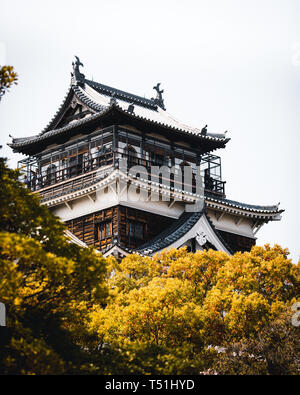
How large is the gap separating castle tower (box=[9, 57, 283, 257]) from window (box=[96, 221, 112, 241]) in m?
0.05

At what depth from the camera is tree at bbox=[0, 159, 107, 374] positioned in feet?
36.6

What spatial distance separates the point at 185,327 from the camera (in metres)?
17.6

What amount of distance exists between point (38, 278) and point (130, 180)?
17.6 meters

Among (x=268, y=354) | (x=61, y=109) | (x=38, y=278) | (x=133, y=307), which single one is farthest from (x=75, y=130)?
(x=38, y=278)

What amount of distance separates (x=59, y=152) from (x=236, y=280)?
18.0 meters

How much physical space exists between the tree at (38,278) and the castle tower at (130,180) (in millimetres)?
13906

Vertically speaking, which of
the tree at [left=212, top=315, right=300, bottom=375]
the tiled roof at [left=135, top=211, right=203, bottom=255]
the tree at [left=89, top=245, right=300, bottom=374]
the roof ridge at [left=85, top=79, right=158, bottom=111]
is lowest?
the tree at [left=212, top=315, right=300, bottom=375]

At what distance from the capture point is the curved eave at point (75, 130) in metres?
32.2

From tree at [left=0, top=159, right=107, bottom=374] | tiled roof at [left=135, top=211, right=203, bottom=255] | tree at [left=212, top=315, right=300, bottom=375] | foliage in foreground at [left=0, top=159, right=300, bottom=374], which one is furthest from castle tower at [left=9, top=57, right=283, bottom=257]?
tree at [left=0, top=159, right=107, bottom=374]

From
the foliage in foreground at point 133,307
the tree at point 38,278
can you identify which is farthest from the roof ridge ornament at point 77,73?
the tree at point 38,278

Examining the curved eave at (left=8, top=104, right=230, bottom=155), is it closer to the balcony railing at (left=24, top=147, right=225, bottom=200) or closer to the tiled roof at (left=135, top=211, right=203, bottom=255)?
the balcony railing at (left=24, top=147, right=225, bottom=200)

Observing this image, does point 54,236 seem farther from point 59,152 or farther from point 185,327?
point 59,152

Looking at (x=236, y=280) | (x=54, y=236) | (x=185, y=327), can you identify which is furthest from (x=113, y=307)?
(x=54, y=236)
